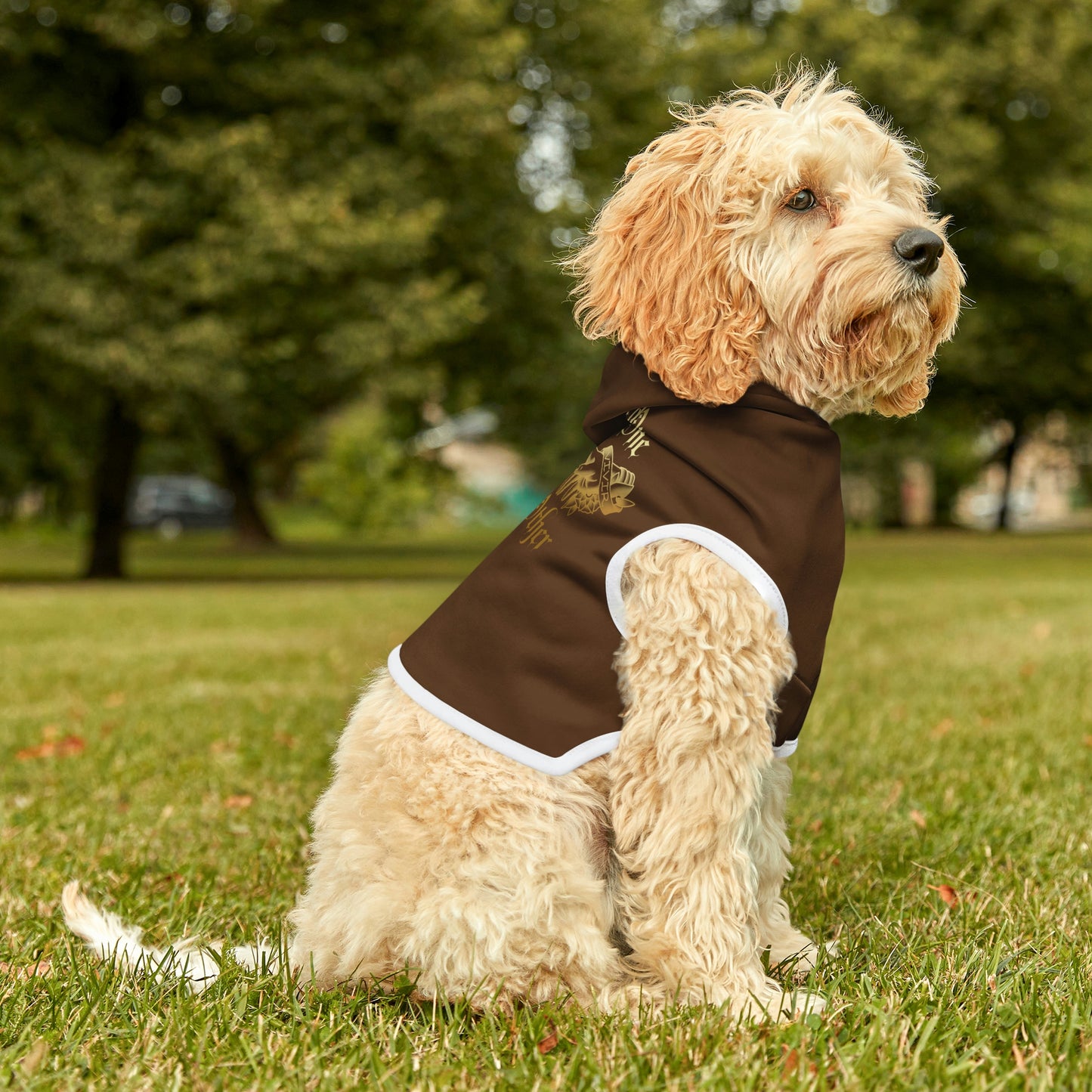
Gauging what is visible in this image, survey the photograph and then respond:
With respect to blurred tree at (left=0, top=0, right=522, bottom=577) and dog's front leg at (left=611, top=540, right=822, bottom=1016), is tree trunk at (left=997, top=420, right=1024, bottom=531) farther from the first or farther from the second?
dog's front leg at (left=611, top=540, right=822, bottom=1016)

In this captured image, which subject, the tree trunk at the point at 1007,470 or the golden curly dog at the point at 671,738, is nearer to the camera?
the golden curly dog at the point at 671,738

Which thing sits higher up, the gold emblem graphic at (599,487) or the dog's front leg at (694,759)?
the gold emblem graphic at (599,487)

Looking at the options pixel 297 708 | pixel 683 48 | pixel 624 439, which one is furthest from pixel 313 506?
pixel 624 439

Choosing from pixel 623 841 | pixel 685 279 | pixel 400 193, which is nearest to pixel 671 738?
pixel 623 841

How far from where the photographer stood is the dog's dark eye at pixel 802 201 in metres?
2.88

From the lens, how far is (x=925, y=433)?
Result: 35.4 meters

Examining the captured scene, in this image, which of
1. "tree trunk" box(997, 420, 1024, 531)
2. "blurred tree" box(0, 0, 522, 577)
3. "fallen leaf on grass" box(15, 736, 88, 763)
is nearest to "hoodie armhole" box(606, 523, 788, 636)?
"fallen leaf on grass" box(15, 736, 88, 763)

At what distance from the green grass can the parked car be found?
132ft

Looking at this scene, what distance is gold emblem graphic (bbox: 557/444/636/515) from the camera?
2.82m

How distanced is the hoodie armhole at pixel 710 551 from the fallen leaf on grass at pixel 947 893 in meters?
1.47

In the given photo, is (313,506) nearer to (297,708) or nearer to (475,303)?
(475,303)

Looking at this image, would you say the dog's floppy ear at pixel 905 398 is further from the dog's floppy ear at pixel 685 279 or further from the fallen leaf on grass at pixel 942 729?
the fallen leaf on grass at pixel 942 729

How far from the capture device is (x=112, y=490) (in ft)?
Result: 67.2

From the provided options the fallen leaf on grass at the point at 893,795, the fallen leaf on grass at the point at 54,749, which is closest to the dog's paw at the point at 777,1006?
the fallen leaf on grass at the point at 893,795
